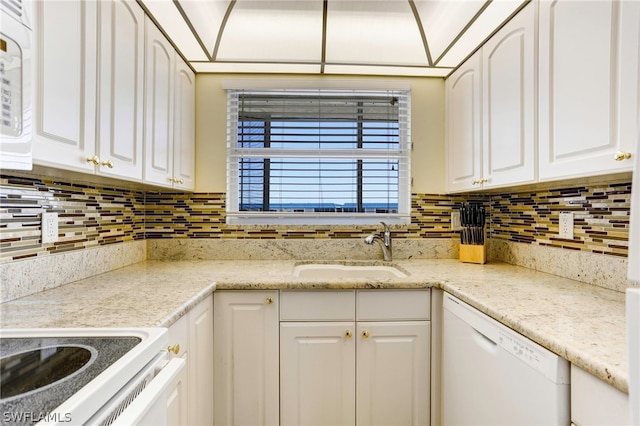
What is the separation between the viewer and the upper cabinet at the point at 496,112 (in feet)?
4.35

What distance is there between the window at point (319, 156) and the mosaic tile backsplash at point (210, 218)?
0.11 m

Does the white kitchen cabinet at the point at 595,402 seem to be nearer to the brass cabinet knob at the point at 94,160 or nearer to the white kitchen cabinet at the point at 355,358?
the white kitchen cabinet at the point at 355,358

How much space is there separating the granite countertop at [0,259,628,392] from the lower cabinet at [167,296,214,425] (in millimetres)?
89

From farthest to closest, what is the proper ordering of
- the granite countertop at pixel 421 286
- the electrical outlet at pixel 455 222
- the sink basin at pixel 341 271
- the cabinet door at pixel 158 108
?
the electrical outlet at pixel 455 222 → the sink basin at pixel 341 271 → the cabinet door at pixel 158 108 → the granite countertop at pixel 421 286

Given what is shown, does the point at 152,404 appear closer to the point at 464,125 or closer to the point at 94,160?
the point at 94,160

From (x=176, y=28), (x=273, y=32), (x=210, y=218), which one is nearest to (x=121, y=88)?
(x=176, y=28)

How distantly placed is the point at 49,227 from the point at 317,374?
1302 millimetres

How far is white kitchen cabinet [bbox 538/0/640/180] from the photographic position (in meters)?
0.92

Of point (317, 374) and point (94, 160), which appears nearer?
point (94, 160)

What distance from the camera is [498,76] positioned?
152 cm

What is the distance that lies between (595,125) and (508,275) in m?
0.80

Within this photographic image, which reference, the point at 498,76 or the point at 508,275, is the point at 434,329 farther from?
the point at 498,76

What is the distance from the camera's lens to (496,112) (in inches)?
60.4

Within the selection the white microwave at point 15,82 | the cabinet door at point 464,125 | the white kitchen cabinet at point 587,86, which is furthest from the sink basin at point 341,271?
the white microwave at point 15,82
